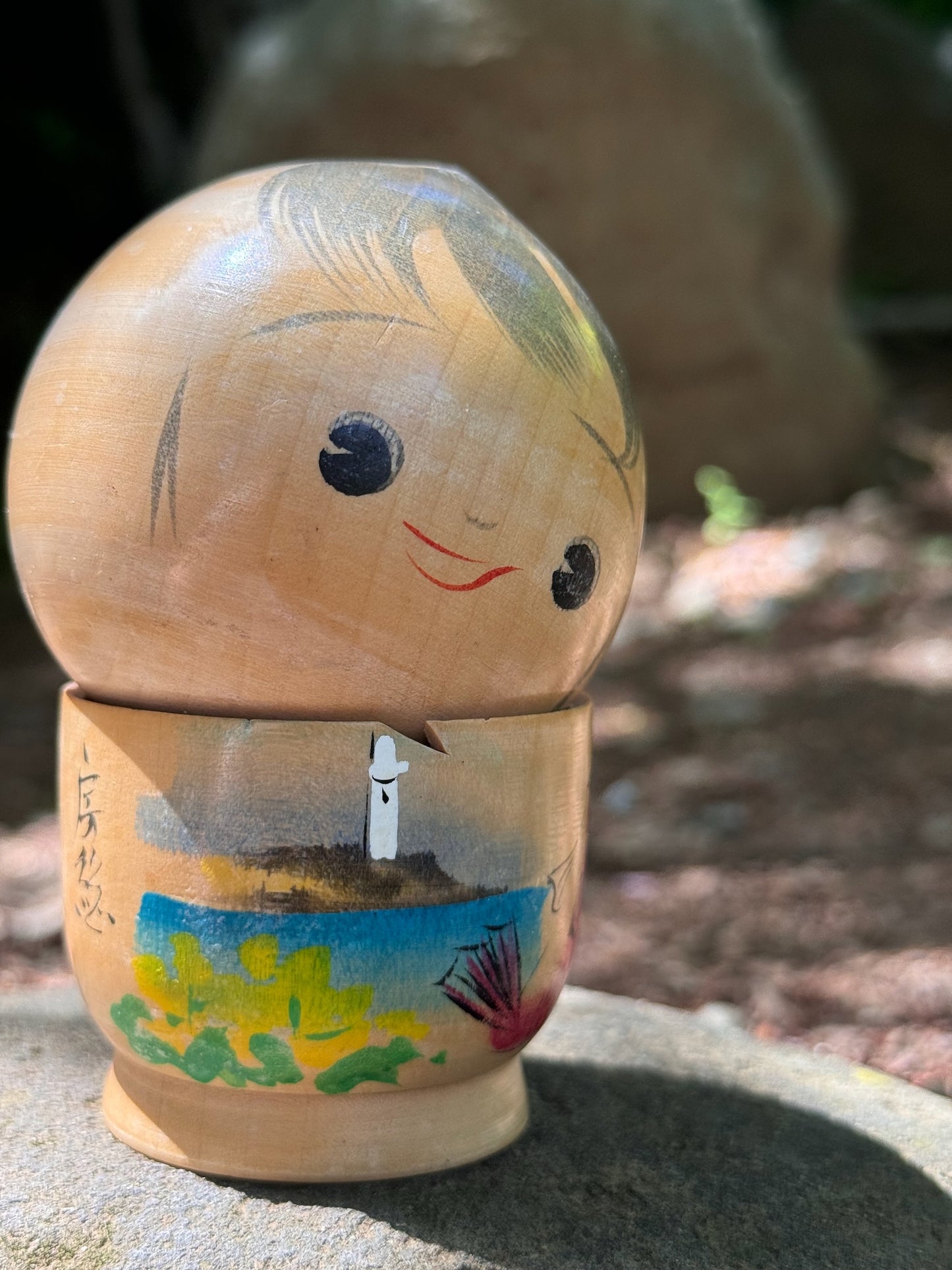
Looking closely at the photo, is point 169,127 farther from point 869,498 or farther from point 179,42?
point 869,498

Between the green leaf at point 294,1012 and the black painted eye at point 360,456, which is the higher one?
the black painted eye at point 360,456

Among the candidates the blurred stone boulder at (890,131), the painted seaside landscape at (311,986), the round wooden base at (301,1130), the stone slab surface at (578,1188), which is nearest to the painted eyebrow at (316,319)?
the painted seaside landscape at (311,986)

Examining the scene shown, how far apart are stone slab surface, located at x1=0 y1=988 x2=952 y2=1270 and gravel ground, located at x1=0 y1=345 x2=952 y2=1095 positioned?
2.07ft

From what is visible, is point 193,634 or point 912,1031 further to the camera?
point 912,1031

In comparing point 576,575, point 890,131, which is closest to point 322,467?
point 576,575

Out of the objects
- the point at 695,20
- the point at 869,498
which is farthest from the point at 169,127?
the point at 869,498

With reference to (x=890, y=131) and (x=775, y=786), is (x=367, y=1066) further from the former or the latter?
(x=890, y=131)

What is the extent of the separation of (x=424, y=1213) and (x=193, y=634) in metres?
0.86

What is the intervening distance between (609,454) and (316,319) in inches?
17.6

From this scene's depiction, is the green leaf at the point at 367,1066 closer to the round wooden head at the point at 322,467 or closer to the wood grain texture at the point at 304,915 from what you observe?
the wood grain texture at the point at 304,915

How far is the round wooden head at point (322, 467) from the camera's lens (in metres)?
1.70

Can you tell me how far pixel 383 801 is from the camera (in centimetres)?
178

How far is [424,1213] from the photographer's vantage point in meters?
1.88

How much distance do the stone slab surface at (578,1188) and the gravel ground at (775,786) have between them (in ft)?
2.07
